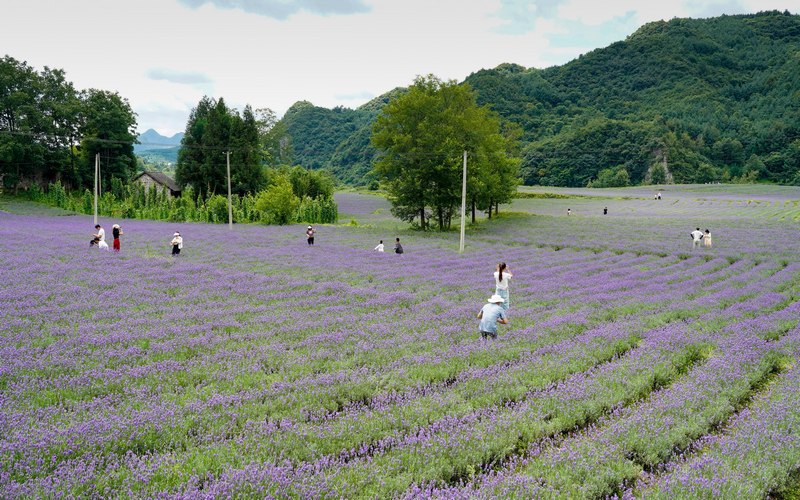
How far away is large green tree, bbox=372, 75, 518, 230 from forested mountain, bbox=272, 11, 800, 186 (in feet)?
137

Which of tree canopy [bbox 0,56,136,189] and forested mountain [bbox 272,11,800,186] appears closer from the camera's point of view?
tree canopy [bbox 0,56,136,189]

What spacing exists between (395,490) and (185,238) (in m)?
35.7

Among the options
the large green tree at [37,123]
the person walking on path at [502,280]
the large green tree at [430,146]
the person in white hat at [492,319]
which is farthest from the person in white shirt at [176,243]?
the large green tree at [37,123]

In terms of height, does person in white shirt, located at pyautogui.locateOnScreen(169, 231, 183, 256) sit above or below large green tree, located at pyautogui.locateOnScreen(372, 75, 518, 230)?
below

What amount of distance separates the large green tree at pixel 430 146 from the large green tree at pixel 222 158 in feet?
91.4

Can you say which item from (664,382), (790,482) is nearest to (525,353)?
(664,382)

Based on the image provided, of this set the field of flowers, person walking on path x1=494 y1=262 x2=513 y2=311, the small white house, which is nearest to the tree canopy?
the small white house

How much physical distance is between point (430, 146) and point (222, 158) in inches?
1401

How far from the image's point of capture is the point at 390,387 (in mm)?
8688

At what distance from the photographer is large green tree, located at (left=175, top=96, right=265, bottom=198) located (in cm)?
6862

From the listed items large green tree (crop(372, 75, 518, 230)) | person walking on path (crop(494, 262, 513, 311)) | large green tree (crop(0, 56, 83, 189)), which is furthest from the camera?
large green tree (crop(0, 56, 83, 189))

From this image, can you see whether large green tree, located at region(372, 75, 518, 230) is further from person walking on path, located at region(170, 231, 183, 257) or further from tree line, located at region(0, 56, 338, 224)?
person walking on path, located at region(170, 231, 183, 257)

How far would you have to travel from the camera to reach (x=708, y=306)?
1569cm

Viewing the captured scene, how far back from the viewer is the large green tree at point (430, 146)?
149 ft
